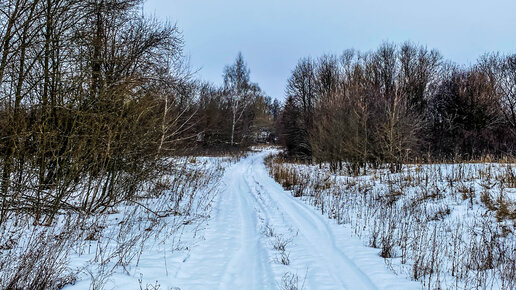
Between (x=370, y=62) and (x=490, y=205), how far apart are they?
3321 cm

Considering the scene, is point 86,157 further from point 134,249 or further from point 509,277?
point 509,277

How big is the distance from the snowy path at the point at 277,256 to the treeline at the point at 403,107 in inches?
342

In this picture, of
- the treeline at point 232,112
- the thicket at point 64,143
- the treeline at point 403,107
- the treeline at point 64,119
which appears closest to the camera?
the thicket at point 64,143

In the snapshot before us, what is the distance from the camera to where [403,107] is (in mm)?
13891

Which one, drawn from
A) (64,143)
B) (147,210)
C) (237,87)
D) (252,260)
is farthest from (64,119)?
(237,87)

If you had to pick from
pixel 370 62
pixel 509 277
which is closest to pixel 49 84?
pixel 509 277

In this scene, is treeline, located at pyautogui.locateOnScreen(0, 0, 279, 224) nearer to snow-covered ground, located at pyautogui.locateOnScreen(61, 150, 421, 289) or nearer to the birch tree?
snow-covered ground, located at pyautogui.locateOnScreen(61, 150, 421, 289)

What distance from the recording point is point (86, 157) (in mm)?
4938

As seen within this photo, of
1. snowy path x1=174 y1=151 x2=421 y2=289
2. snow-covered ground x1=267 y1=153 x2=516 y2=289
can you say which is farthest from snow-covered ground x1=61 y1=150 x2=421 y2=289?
snow-covered ground x1=267 y1=153 x2=516 y2=289

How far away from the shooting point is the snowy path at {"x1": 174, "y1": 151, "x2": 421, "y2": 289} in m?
3.44

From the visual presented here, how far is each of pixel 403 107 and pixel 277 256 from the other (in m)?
12.8

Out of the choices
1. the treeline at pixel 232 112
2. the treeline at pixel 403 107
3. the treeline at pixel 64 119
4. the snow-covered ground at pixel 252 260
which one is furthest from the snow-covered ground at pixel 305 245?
the treeline at pixel 232 112

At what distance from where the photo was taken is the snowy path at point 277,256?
3.44m

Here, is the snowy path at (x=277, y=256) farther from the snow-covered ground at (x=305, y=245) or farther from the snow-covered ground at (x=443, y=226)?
the snow-covered ground at (x=443, y=226)
